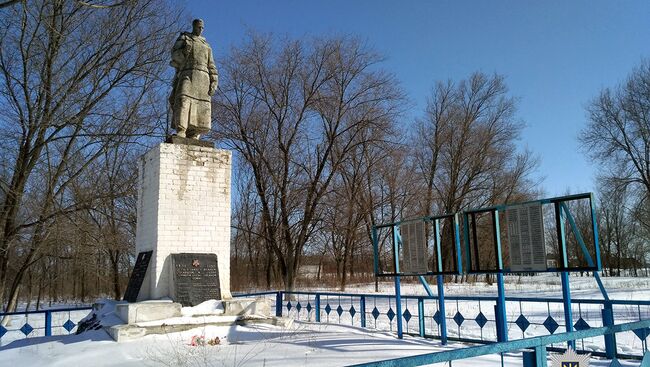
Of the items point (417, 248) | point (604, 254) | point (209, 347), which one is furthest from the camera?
point (604, 254)

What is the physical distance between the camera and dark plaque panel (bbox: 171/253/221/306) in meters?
8.98

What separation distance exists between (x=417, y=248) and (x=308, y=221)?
42.7ft

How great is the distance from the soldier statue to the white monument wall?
652mm

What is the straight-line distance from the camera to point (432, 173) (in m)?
32.4

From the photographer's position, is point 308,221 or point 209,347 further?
point 308,221

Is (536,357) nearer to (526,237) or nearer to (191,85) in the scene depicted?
(526,237)

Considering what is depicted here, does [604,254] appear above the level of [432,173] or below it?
below

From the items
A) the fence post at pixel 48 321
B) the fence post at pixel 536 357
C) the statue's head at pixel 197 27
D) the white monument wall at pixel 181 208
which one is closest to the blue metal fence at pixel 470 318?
the fence post at pixel 48 321

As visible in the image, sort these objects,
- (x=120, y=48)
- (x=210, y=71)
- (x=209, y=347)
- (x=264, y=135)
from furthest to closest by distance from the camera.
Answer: (x=264, y=135) → (x=120, y=48) → (x=210, y=71) → (x=209, y=347)

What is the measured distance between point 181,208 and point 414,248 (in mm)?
4566

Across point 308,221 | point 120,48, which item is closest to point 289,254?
point 308,221

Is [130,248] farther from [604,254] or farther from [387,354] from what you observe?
[604,254]

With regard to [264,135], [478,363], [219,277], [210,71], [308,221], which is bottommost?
[478,363]

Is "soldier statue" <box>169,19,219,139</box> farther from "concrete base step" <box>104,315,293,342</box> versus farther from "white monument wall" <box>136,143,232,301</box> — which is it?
"concrete base step" <box>104,315,293,342</box>
